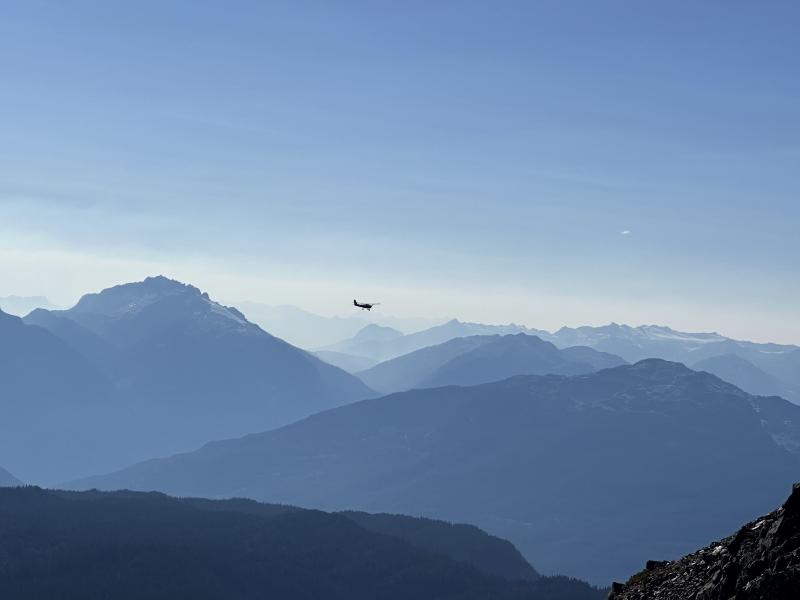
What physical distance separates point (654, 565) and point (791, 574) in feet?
87.5

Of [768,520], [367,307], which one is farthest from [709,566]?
[367,307]

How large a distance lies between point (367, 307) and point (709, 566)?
48.8m

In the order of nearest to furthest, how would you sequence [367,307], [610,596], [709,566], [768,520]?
1. [768,520]
2. [709,566]
3. [610,596]
4. [367,307]

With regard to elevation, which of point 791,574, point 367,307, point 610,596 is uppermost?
point 367,307

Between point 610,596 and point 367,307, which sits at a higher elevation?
point 367,307

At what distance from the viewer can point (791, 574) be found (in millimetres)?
36844

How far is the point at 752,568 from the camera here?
39.7 m

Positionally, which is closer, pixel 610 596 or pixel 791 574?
pixel 791 574

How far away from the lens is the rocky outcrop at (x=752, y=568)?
122 feet

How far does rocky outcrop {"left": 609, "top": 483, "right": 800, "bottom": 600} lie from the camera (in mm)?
37303

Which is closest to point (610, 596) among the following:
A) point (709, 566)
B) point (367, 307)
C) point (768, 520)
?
point (709, 566)

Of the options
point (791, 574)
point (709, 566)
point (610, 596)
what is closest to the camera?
point (791, 574)

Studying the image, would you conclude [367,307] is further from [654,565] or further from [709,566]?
[709,566]

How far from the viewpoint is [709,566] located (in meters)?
49.6
